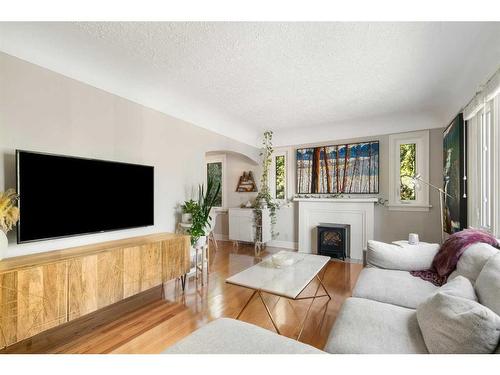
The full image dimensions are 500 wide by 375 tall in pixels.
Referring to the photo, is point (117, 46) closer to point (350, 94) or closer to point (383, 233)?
point (350, 94)

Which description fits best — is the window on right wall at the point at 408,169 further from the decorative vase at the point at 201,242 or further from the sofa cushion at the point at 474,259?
the decorative vase at the point at 201,242

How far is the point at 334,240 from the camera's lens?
4270 millimetres

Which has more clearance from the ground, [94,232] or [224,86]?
[224,86]

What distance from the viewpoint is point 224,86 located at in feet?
9.56

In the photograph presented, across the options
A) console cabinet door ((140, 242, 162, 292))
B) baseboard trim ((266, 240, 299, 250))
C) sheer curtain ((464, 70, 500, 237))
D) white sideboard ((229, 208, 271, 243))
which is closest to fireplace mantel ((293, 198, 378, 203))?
white sideboard ((229, 208, 271, 243))

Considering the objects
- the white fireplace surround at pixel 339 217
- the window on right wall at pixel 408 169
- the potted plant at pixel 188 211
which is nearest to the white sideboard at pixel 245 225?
the white fireplace surround at pixel 339 217

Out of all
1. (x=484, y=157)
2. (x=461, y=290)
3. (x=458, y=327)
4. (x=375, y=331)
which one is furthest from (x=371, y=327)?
(x=484, y=157)

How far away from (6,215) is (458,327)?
8.94 feet

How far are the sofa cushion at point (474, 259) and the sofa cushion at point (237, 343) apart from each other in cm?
143

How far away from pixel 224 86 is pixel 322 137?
8.54 ft

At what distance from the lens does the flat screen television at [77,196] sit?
5.90ft

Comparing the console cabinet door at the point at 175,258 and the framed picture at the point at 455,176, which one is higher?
the framed picture at the point at 455,176

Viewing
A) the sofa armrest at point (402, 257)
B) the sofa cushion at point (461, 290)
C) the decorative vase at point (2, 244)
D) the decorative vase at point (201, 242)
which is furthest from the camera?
the decorative vase at point (201, 242)
